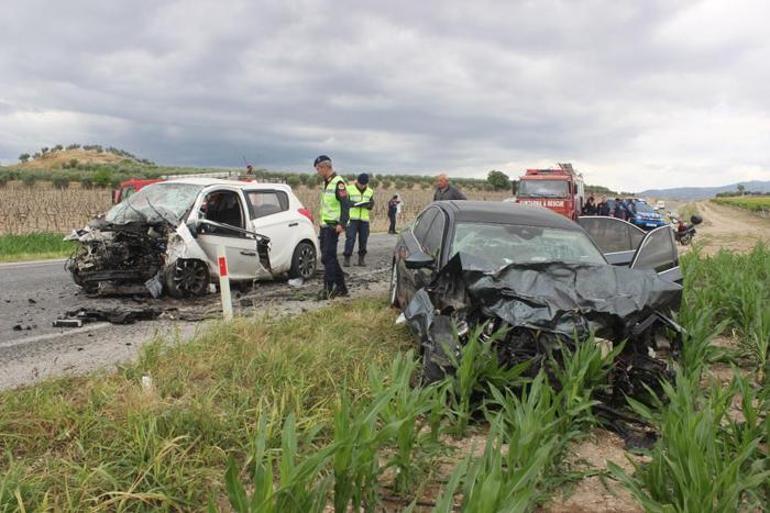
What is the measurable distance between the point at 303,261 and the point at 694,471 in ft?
24.7

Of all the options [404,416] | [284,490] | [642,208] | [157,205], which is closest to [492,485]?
[284,490]

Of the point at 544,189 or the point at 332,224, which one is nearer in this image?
the point at 332,224

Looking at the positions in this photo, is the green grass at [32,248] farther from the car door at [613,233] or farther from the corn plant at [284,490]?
the corn plant at [284,490]

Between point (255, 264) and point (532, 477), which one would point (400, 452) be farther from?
point (255, 264)

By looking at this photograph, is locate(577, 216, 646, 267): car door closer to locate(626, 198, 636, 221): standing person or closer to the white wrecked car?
the white wrecked car

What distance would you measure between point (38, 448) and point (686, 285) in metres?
7.10

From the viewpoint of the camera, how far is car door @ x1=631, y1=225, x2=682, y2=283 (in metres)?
5.59

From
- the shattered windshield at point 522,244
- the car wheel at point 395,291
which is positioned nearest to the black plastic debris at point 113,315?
the car wheel at point 395,291

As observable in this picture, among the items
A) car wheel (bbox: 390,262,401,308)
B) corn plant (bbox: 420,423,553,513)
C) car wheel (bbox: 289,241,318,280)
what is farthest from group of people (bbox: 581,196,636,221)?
corn plant (bbox: 420,423,553,513)

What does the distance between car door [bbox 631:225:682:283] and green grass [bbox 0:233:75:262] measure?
11.6 metres

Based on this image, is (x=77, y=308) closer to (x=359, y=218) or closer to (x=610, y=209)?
(x=359, y=218)

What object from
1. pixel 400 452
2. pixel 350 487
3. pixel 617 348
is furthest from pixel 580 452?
pixel 350 487

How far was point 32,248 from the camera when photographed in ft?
45.1

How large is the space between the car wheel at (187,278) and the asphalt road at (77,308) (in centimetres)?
15
